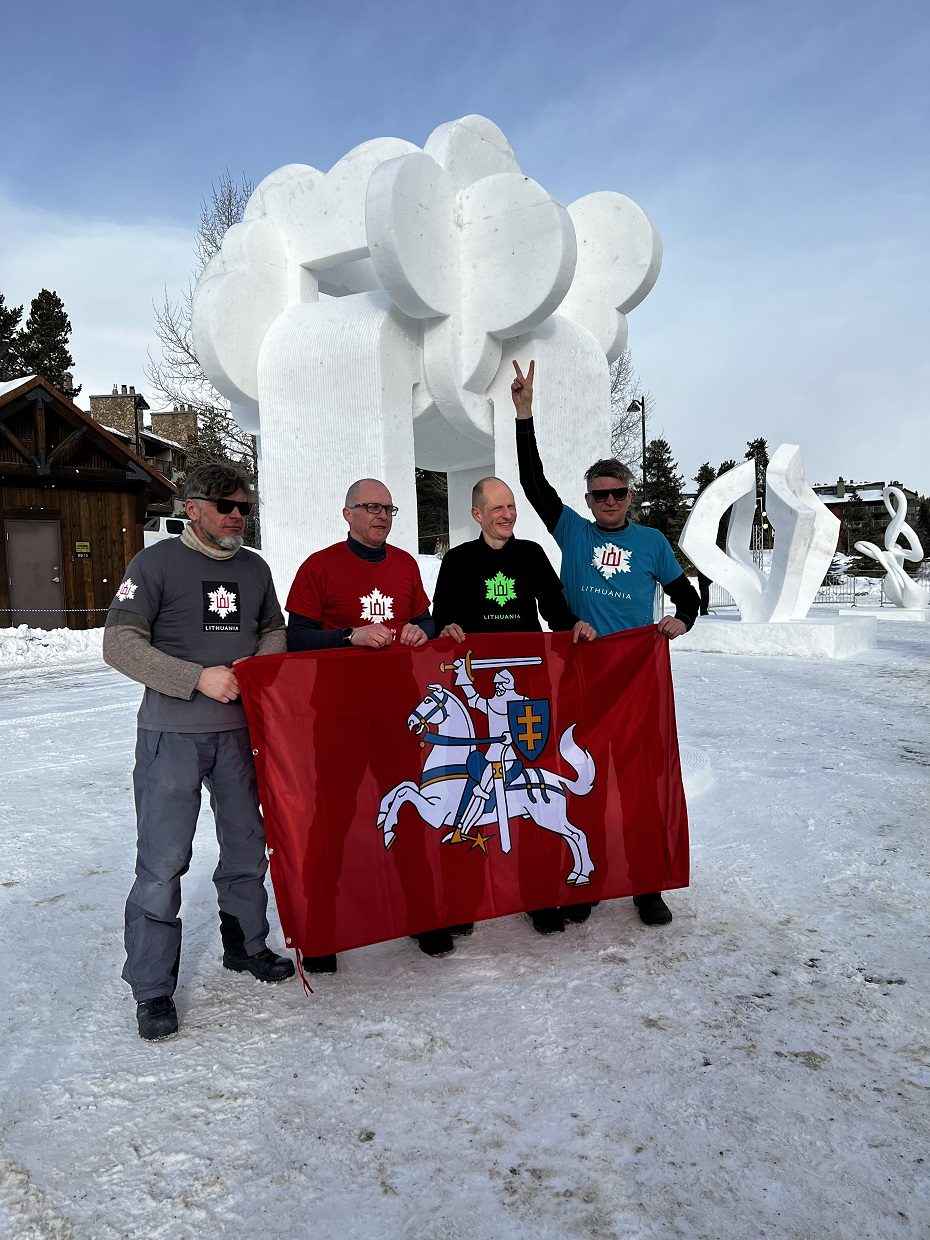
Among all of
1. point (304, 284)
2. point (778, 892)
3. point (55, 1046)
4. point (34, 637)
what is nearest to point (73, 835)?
point (55, 1046)

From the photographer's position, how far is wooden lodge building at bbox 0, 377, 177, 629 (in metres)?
17.7

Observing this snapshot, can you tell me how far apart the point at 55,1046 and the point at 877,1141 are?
2229mm

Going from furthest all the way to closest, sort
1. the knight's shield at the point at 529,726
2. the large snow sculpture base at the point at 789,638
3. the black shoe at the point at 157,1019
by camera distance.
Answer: the large snow sculpture base at the point at 789,638
the knight's shield at the point at 529,726
the black shoe at the point at 157,1019

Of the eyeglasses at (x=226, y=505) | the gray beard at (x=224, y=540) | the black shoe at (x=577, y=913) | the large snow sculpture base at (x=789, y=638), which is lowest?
the black shoe at (x=577, y=913)

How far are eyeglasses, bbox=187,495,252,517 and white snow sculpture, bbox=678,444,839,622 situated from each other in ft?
39.5

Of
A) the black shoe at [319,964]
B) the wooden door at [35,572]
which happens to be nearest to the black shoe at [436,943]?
the black shoe at [319,964]

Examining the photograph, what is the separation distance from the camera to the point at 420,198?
8789 mm

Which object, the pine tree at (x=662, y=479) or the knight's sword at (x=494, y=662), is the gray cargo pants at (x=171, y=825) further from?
the pine tree at (x=662, y=479)

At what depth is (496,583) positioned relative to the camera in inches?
129

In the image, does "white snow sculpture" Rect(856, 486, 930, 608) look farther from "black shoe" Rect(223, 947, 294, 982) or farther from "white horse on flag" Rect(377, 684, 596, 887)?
"black shoe" Rect(223, 947, 294, 982)

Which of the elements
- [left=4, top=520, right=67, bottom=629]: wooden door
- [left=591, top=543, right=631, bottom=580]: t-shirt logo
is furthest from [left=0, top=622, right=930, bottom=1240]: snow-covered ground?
[left=4, top=520, right=67, bottom=629]: wooden door


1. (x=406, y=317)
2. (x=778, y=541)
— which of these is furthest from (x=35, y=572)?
(x=778, y=541)

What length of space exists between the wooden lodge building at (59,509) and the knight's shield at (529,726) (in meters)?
16.8

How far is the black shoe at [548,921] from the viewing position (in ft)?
10.5
